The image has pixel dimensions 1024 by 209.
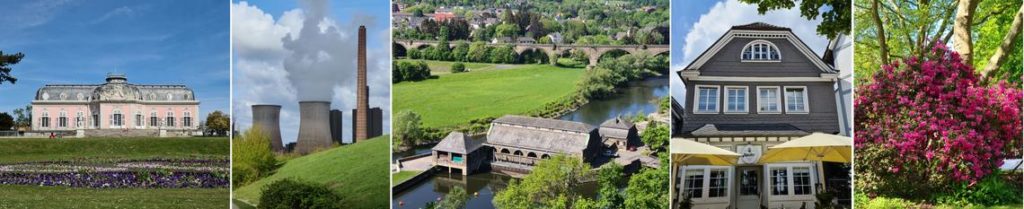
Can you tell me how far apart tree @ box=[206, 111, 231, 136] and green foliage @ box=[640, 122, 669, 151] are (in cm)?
513

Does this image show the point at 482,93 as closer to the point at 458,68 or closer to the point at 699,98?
the point at 458,68

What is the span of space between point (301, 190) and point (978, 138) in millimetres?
8310

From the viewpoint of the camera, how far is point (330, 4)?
9.18 m

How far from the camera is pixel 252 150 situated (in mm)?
9234

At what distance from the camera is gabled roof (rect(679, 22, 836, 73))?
32.2 feet

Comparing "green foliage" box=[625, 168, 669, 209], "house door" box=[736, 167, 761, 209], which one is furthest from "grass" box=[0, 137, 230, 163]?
"house door" box=[736, 167, 761, 209]

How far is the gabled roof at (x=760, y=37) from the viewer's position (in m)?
9.81

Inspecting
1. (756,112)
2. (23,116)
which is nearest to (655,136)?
(756,112)

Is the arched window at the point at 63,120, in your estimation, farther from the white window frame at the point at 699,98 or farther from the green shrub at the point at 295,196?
the white window frame at the point at 699,98

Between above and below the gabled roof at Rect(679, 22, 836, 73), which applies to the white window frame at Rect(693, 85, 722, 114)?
below

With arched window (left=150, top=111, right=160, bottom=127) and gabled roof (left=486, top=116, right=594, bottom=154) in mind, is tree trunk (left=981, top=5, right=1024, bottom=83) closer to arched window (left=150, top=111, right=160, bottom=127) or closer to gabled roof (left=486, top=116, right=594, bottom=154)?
gabled roof (left=486, top=116, right=594, bottom=154)

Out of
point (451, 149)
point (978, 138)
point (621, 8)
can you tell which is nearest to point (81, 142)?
point (451, 149)

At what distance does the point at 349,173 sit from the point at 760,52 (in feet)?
17.5

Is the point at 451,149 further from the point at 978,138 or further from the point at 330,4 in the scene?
the point at 978,138
